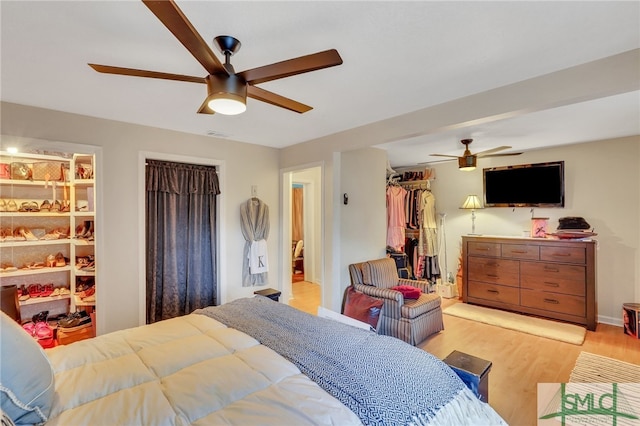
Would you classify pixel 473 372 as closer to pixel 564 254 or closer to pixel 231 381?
pixel 231 381

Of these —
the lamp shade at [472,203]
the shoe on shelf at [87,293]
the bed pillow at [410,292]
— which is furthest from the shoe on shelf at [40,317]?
the lamp shade at [472,203]

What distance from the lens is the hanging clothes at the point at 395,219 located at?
16.3 feet

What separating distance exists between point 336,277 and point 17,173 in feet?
12.6

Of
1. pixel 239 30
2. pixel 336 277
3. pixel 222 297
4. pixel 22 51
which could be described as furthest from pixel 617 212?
pixel 22 51

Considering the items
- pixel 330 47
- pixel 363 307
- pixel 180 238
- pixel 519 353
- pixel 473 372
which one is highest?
pixel 330 47

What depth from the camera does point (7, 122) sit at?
2.60 m

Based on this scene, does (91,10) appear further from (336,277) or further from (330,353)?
(336,277)

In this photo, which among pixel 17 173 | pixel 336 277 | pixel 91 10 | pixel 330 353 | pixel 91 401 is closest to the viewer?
pixel 91 401

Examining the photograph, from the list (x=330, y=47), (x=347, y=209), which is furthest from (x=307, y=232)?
(x=330, y=47)

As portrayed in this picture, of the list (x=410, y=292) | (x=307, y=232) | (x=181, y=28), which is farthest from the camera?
(x=307, y=232)

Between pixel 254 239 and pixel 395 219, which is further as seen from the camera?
pixel 395 219

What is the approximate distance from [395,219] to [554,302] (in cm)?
237

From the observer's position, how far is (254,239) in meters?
4.11

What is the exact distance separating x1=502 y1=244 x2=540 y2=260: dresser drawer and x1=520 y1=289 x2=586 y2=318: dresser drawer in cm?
47
